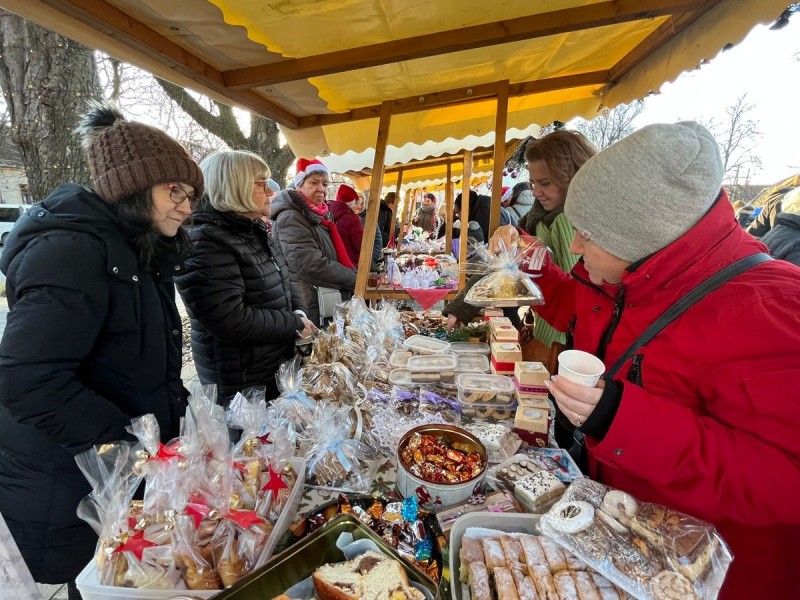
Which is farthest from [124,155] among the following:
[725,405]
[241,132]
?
[241,132]

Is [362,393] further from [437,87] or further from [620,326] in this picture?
[437,87]

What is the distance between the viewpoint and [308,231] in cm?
371

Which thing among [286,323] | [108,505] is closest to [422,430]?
[108,505]

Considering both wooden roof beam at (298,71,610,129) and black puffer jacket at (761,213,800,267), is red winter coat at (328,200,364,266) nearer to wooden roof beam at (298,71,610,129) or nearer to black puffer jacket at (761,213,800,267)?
wooden roof beam at (298,71,610,129)

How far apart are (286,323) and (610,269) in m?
1.96

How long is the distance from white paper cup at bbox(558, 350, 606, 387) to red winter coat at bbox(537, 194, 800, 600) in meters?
0.09

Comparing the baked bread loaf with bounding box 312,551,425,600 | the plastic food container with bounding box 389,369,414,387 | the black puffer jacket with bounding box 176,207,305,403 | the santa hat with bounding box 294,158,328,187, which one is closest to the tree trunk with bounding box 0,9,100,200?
the santa hat with bounding box 294,158,328,187

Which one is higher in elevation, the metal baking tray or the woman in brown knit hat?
the woman in brown knit hat

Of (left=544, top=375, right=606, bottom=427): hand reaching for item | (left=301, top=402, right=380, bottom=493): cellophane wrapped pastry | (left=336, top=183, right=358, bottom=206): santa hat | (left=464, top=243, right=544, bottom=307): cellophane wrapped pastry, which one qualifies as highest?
(left=336, top=183, right=358, bottom=206): santa hat

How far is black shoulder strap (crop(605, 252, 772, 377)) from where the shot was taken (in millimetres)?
1062

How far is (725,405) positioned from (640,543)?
45cm

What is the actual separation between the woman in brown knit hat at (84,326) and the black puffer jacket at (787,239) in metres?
3.81

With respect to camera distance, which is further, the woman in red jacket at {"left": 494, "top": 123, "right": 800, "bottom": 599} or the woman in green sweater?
the woman in green sweater

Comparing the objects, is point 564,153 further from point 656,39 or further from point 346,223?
point 346,223
